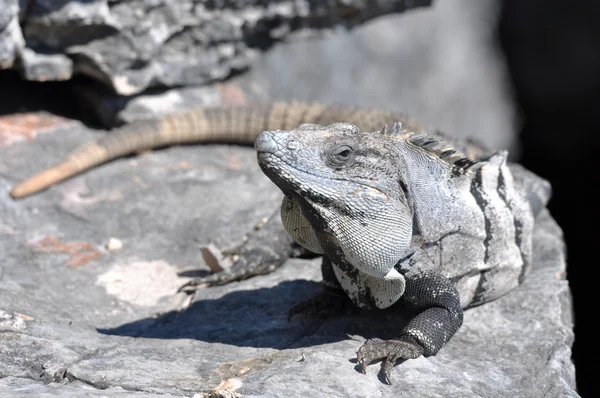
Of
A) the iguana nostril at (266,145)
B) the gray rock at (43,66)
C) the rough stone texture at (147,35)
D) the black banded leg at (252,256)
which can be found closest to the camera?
the iguana nostril at (266,145)

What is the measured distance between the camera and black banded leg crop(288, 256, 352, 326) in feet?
12.6

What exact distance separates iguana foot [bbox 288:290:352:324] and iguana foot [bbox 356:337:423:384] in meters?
0.52

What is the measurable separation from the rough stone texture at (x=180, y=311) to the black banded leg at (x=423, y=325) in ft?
0.23

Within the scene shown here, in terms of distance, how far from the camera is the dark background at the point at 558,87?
33.5ft

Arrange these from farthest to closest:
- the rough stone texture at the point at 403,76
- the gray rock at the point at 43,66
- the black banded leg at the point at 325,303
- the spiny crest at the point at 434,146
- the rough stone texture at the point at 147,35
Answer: the rough stone texture at the point at 403,76 < the gray rock at the point at 43,66 < the rough stone texture at the point at 147,35 < the black banded leg at the point at 325,303 < the spiny crest at the point at 434,146

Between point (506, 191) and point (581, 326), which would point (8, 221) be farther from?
point (581, 326)

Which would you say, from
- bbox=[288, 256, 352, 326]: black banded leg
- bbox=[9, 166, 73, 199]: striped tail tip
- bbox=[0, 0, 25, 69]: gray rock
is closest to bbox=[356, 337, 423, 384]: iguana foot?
bbox=[288, 256, 352, 326]: black banded leg

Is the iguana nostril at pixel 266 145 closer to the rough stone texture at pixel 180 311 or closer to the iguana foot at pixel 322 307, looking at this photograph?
the rough stone texture at pixel 180 311

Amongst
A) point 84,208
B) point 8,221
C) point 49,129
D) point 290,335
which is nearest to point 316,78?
point 49,129

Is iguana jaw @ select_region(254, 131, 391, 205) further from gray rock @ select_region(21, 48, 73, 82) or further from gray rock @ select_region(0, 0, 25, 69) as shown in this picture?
gray rock @ select_region(21, 48, 73, 82)

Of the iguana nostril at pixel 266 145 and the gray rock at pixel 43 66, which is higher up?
the iguana nostril at pixel 266 145

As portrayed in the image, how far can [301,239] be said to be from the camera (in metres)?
3.49

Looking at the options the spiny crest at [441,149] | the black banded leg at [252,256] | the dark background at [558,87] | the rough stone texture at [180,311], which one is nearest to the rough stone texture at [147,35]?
the rough stone texture at [180,311]

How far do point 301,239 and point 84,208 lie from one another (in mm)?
2362
